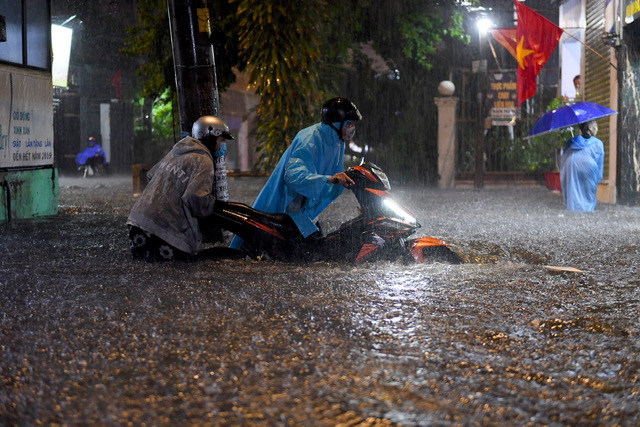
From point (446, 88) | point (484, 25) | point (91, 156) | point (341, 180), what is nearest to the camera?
point (341, 180)

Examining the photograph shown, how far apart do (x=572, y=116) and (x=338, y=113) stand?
7.74 meters

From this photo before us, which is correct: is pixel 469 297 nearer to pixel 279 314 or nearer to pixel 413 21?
pixel 279 314

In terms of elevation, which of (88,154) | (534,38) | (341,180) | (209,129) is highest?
(534,38)

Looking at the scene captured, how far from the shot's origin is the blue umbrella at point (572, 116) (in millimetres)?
13414

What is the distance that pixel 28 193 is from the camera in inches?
498

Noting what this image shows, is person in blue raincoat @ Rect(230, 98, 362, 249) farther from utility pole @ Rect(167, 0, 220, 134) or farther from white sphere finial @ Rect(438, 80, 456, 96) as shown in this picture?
white sphere finial @ Rect(438, 80, 456, 96)

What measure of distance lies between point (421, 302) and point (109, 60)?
120 ft

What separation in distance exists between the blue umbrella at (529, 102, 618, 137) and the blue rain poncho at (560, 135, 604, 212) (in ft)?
3.34

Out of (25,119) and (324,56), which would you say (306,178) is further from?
(324,56)

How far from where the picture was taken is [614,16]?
16734 mm

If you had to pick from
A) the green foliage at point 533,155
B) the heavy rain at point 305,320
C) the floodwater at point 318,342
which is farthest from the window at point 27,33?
the green foliage at point 533,155

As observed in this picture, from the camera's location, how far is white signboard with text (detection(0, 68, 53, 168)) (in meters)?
11.9

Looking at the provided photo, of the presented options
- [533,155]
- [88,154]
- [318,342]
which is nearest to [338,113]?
[318,342]

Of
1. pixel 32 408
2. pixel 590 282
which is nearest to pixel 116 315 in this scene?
pixel 32 408
